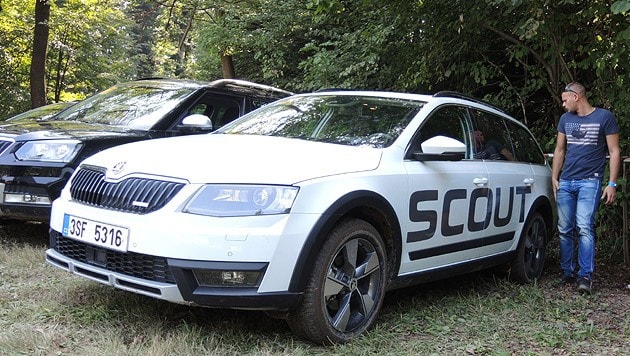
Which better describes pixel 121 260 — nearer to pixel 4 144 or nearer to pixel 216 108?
pixel 4 144

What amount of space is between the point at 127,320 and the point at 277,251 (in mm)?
1176

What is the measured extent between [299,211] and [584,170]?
3.12 metres

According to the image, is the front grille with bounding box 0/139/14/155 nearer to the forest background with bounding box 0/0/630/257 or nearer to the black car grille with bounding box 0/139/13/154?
the black car grille with bounding box 0/139/13/154

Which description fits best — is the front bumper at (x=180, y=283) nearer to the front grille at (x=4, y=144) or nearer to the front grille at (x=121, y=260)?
the front grille at (x=121, y=260)

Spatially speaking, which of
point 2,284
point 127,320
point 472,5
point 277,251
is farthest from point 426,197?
point 472,5

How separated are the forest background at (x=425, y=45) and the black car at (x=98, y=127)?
65.7 inches

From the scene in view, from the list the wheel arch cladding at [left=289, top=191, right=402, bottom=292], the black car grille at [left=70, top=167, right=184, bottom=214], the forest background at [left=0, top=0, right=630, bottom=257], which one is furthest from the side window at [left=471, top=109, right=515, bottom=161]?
the black car grille at [left=70, top=167, right=184, bottom=214]

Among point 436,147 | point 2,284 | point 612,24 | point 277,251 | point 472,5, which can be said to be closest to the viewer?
point 277,251

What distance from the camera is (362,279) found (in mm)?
3654

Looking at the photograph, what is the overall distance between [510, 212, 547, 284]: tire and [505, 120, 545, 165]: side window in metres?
0.54

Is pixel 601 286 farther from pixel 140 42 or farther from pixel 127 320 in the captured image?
pixel 140 42

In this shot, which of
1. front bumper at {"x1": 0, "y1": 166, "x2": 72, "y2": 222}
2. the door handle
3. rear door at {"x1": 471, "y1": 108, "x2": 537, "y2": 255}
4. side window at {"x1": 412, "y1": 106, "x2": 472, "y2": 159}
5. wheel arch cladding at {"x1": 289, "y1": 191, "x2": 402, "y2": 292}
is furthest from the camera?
front bumper at {"x1": 0, "y1": 166, "x2": 72, "y2": 222}

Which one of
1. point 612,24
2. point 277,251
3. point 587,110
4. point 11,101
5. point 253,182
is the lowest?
point 11,101

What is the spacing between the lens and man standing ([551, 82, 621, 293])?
5.08 meters
